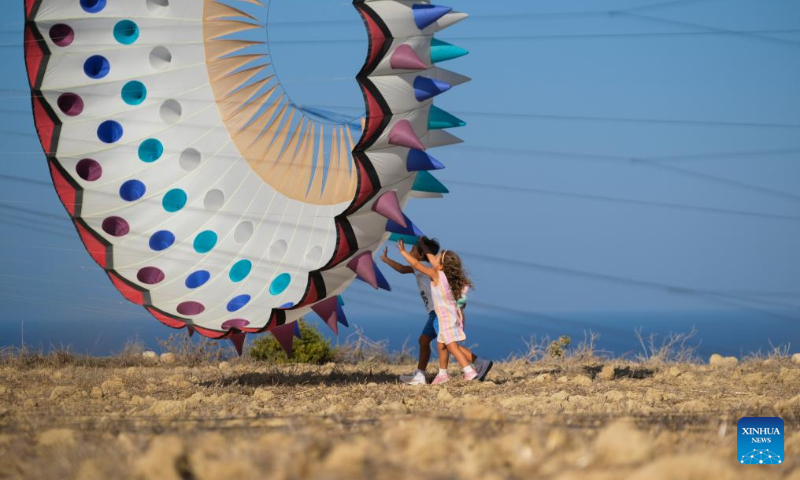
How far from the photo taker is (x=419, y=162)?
23.6ft

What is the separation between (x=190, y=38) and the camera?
344 inches

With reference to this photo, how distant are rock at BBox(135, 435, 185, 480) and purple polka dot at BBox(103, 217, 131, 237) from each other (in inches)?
195

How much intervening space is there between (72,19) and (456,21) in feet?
11.7

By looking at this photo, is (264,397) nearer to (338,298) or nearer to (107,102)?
(338,298)

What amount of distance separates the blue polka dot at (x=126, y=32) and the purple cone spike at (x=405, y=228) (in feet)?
10.3

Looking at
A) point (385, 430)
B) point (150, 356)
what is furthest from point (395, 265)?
point (150, 356)

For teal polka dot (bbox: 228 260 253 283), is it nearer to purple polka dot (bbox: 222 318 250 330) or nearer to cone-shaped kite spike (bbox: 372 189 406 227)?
purple polka dot (bbox: 222 318 250 330)

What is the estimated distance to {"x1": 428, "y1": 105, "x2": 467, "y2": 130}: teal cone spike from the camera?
24.3 ft

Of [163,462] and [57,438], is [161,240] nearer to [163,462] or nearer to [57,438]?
[57,438]

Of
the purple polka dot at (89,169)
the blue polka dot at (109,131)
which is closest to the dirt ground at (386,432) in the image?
the purple polka dot at (89,169)

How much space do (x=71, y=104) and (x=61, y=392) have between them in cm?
264

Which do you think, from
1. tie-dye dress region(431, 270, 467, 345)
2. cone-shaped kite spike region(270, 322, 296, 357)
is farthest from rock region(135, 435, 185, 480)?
tie-dye dress region(431, 270, 467, 345)

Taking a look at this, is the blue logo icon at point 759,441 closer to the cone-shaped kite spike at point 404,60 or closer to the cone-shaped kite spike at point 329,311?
the cone-shaped kite spike at point 404,60

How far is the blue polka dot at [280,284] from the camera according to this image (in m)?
8.69
